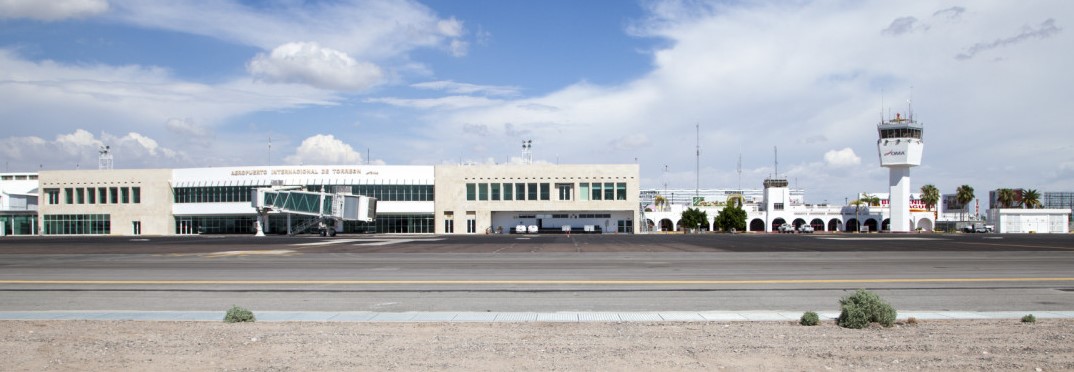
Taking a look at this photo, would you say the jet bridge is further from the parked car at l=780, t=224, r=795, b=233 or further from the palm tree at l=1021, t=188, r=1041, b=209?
the palm tree at l=1021, t=188, r=1041, b=209

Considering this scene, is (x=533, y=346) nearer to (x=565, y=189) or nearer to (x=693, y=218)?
(x=565, y=189)

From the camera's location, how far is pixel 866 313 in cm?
1034

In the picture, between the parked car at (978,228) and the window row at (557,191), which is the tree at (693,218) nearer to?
the window row at (557,191)

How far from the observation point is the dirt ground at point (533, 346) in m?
7.97

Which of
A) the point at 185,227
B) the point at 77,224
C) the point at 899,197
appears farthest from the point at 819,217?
the point at 77,224

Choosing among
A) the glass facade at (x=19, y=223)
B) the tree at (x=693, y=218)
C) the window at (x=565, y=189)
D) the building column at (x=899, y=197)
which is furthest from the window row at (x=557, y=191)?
the glass facade at (x=19, y=223)

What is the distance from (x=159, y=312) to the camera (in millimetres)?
12656

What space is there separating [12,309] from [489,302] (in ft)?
30.0

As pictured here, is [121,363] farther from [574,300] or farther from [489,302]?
[574,300]

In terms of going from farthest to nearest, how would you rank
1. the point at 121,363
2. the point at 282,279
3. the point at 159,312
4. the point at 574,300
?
the point at 282,279
the point at 574,300
the point at 159,312
the point at 121,363

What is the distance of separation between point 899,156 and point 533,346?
107270mm

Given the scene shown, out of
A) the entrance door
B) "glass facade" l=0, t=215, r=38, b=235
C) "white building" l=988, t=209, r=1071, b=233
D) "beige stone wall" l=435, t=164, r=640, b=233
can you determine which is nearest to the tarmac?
"beige stone wall" l=435, t=164, r=640, b=233

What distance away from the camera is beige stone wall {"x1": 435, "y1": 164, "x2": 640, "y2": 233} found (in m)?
92.9

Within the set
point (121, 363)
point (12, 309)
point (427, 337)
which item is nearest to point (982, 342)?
point (427, 337)
